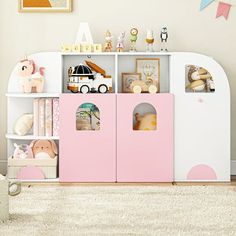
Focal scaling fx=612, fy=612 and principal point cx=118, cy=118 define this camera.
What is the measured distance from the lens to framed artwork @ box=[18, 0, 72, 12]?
3949 millimetres

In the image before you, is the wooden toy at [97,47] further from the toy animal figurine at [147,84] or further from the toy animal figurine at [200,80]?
the toy animal figurine at [200,80]

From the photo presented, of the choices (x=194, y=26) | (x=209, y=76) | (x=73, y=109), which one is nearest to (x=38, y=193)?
(x=73, y=109)

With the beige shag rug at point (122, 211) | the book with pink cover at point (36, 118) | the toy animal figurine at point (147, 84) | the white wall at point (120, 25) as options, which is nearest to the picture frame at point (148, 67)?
the toy animal figurine at point (147, 84)

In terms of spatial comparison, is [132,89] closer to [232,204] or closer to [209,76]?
[209,76]

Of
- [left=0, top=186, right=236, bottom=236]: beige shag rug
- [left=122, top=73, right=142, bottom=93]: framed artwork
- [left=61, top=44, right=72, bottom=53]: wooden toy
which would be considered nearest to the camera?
[left=0, top=186, right=236, bottom=236]: beige shag rug

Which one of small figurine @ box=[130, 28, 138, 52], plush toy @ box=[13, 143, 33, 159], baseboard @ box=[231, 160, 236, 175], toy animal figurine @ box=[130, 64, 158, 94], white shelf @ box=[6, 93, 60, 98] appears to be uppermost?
small figurine @ box=[130, 28, 138, 52]

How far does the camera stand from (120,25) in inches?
156

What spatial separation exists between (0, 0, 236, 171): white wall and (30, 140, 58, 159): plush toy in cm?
46

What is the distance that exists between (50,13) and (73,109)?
0.71 m

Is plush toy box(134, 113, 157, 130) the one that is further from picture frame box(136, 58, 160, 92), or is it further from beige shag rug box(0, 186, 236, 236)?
beige shag rug box(0, 186, 236, 236)

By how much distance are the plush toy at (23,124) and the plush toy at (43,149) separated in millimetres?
92

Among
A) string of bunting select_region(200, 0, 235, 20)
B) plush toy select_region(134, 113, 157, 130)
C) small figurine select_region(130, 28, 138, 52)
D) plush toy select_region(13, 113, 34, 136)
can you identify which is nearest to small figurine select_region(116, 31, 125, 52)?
small figurine select_region(130, 28, 138, 52)

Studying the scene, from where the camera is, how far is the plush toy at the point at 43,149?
3755 millimetres

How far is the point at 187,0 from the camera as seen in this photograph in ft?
13.0
